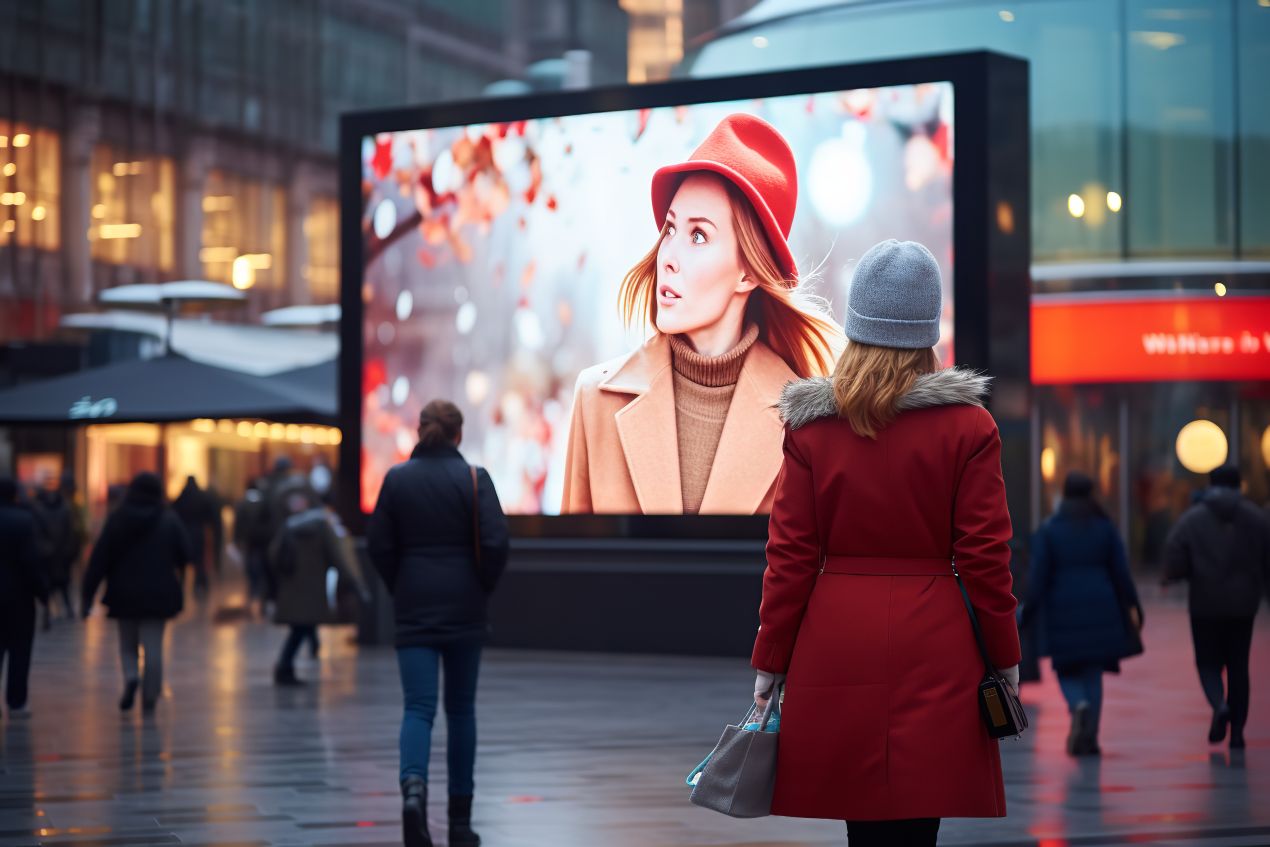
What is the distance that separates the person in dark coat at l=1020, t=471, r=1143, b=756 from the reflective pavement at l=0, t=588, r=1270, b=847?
420mm

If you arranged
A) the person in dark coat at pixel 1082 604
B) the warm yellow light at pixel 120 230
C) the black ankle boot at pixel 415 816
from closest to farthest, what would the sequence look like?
the black ankle boot at pixel 415 816 < the person in dark coat at pixel 1082 604 < the warm yellow light at pixel 120 230

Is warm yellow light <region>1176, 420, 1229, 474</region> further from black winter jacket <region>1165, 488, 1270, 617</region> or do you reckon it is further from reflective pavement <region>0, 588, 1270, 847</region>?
black winter jacket <region>1165, 488, 1270, 617</region>

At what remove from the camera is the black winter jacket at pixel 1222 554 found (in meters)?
11.6

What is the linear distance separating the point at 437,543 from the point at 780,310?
25.3ft

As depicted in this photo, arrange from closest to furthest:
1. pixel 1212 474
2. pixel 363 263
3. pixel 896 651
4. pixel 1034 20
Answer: pixel 896 651 → pixel 1212 474 → pixel 363 263 → pixel 1034 20

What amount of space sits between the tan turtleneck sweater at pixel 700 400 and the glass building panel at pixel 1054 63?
15.0 m

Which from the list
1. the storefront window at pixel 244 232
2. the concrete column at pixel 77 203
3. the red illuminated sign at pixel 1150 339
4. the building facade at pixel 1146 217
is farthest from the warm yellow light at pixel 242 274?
the red illuminated sign at pixel 1150 339

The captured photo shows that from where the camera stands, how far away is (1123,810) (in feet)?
29.9

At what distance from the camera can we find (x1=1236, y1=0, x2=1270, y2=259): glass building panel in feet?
95.8

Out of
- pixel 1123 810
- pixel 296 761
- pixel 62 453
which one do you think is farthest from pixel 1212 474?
pixel 62 453

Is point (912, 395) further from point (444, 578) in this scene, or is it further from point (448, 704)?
point (448, 704)

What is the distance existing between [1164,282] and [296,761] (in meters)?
21.9

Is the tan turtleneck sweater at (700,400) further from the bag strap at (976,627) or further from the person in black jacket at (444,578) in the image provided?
the bag strap at (976,627)

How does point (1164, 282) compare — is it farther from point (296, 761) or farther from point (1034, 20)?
point (296, 761)
